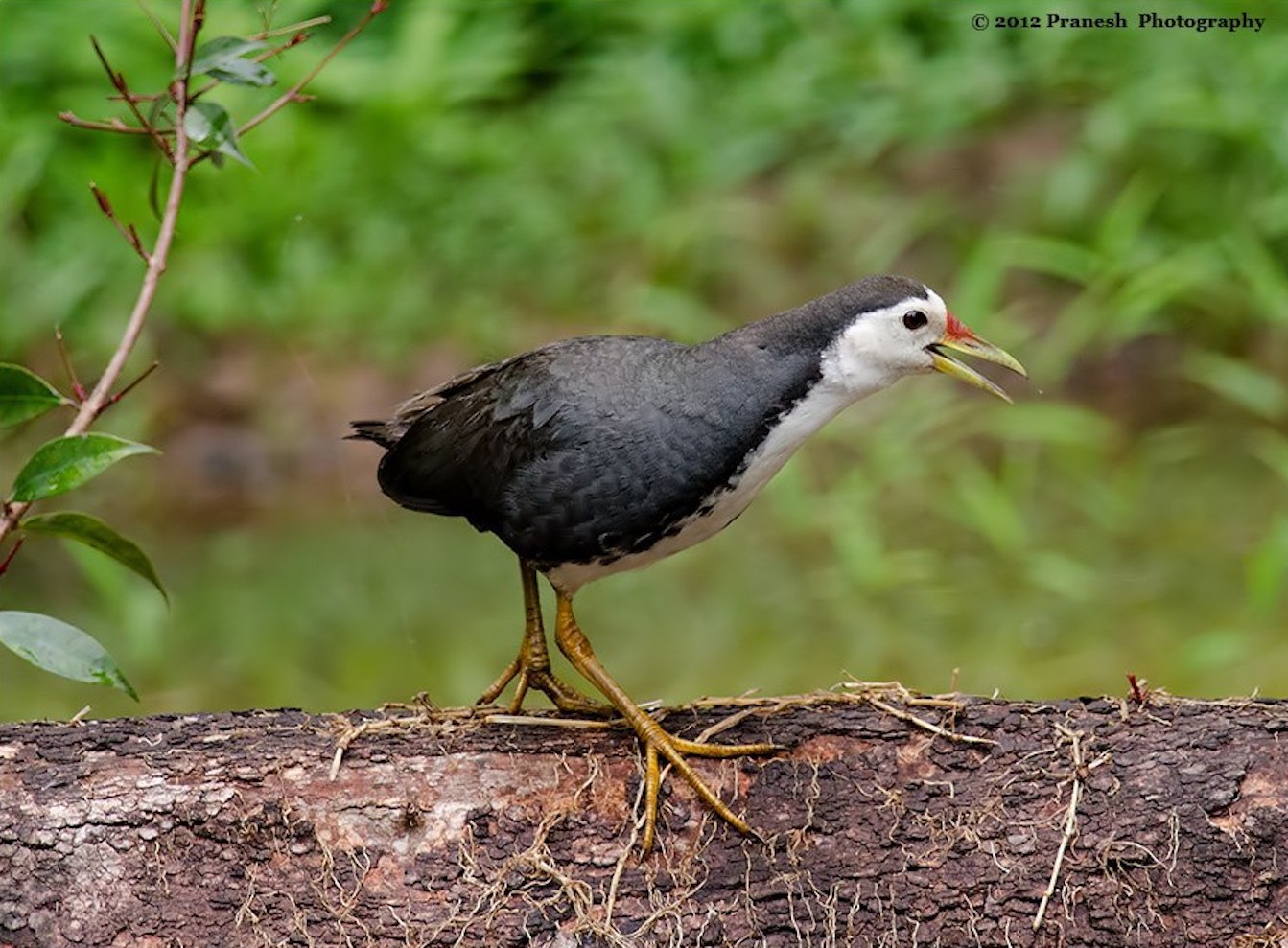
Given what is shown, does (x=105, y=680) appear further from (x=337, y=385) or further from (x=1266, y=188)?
(x=1266, y=188)

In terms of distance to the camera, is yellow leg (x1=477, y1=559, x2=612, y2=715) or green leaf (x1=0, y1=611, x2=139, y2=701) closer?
green leaf (x1=0, y1=611, x2=139, y2=701)

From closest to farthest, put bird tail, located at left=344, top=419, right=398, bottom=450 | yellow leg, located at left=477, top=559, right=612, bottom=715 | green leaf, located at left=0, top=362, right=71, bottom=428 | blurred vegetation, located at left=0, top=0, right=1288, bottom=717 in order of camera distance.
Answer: green leaf, located at left=0, top=362, right=71, bottom=428 < yellow leg, located at left=477, top=559, right=612, bottom=715 < bird tail, located at left=344, top=419, right=398, bottom=450 < blurred vegetation, located at left=0, top=0, right=1288, bottom=717

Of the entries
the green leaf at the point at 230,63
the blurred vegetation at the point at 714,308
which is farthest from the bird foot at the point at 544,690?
the blurred vegetation at the point at 714,308

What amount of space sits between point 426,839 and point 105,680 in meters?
0.62

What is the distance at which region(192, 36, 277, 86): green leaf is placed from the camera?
3.14m

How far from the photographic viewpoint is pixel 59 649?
3055 mm

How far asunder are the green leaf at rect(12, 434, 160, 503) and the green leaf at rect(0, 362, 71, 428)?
0.10 m

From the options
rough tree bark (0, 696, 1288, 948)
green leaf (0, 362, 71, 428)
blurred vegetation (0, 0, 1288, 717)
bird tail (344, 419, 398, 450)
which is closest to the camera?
rough tree bark (0, 696, 1288, 948)

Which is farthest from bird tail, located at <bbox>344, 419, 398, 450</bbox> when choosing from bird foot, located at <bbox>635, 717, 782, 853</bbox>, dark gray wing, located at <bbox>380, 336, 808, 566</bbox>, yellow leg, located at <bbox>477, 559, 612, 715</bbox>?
bird foot, located at <bbox>635, 717, 782, 853</bbox>

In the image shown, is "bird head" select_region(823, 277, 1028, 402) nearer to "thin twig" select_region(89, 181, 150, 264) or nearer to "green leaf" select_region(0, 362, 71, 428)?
"thin twig" select_region(89, 181, 150, 264)

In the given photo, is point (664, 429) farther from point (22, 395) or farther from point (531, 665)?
point (22, 395)

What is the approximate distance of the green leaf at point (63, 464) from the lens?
3.03 metres

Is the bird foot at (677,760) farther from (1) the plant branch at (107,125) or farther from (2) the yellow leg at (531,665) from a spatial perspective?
(1) the plant branch at (107,125)

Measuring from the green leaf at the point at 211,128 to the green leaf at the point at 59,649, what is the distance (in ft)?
2.90
